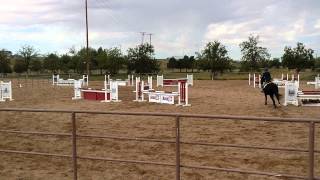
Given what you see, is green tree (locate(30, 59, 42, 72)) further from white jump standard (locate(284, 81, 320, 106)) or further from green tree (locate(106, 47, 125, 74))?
white jump standard (locate(284, 81, 320, 106))

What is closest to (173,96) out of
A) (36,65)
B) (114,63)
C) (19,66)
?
(114,63)

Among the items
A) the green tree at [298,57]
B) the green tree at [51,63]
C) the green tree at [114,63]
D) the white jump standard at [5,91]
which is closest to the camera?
the white jump standard at [5,91]

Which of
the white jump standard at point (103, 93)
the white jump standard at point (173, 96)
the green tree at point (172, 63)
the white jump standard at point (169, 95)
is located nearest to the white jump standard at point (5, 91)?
the white jump standard at point (103, 93)

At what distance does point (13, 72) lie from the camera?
345 feet

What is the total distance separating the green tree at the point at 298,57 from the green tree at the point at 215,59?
28.3ft

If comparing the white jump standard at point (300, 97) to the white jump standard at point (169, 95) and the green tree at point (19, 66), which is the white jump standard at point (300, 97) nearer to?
the white jump standard at point (169, 95)

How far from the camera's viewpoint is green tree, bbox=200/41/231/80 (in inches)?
2842

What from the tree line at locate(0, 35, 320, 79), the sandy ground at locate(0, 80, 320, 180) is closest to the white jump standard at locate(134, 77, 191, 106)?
the sandy ground at locate(0, 80, 320, 180)

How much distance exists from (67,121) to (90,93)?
10750 mm

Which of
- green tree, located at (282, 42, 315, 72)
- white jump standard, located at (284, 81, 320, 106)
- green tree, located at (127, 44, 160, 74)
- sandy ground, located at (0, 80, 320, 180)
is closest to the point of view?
sandy ground, located at (0, 80, 320, 180)

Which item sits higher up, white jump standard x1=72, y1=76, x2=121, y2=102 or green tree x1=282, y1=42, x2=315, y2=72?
green tree x1=282, y1=42, x2=315, y2=72

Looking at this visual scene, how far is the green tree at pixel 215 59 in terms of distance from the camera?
72.2 metres

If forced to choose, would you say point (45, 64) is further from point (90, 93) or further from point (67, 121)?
point (67, 121)

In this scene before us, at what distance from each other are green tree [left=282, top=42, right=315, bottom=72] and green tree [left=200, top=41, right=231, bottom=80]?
8.62 m
